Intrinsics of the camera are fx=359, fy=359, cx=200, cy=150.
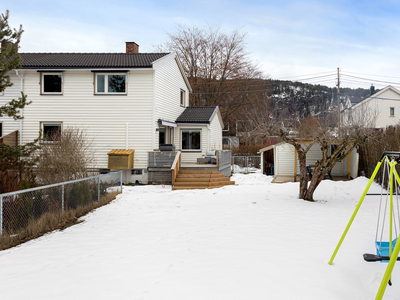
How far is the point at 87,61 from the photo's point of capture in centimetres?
1995

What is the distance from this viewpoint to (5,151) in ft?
34.9

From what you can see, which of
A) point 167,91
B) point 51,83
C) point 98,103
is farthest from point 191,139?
point 51,83

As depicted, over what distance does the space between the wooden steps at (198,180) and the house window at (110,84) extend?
564 centimetres

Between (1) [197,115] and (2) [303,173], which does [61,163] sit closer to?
(2) [303,173]

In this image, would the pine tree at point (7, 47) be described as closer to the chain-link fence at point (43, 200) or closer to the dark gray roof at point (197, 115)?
the chain-link fence at point (43, 200)

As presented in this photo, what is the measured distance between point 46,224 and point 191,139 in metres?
13.9

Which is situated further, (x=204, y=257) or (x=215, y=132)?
(x=215, y=132)

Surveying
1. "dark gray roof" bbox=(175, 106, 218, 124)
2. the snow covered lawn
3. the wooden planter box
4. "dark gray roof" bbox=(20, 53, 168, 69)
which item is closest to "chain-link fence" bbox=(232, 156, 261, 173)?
"dark gray roof" bbox=(175, 106, 218, 124)

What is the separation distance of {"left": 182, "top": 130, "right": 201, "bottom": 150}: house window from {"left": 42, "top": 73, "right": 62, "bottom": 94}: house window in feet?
25.2

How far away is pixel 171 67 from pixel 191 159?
5796 millimetres

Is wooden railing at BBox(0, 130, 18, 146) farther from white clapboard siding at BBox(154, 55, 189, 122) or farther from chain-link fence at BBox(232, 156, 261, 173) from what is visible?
chain-link fence at BBox(232, 156, 261, 173)

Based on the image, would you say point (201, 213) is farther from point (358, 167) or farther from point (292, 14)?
point (358, 167)

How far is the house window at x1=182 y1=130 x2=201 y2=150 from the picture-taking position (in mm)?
22391

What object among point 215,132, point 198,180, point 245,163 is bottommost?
point 198,180
